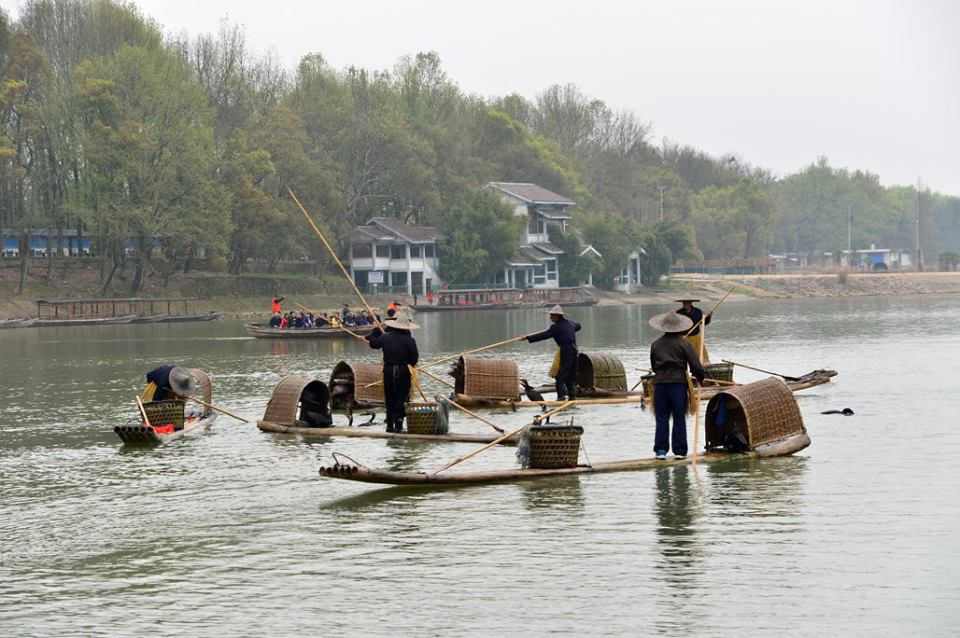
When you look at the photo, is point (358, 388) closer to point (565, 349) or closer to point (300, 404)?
point (300, 404)

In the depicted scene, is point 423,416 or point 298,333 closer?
point 423,416

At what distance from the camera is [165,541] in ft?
44.6

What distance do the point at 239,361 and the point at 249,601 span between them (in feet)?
100

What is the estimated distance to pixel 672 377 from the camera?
16.4m

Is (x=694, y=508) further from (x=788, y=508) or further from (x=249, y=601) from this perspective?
(x=249, y=601)

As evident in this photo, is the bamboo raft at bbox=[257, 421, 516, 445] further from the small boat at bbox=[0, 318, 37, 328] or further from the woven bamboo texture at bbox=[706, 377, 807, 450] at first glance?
the small boat at bbox=[0, 318, 37, 328]

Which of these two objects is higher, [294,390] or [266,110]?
[266,110]

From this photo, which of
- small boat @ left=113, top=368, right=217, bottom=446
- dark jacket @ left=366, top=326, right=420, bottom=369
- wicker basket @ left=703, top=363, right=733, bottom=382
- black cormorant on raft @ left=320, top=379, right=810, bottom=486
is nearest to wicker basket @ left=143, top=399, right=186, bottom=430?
small boat @ left=113, top=368, right=217, bottom=446

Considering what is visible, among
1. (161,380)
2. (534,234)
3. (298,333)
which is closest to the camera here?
(161,380)

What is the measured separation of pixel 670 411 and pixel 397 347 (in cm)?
463

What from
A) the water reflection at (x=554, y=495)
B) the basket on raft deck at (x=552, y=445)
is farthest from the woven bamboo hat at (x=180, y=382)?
the water reflection at (x=554, y=495)

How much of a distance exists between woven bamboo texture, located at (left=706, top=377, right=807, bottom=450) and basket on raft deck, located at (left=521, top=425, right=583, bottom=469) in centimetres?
253

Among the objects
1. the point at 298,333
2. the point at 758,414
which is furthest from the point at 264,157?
the point at 758,414

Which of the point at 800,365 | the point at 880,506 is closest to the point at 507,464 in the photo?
the point at 880,506
